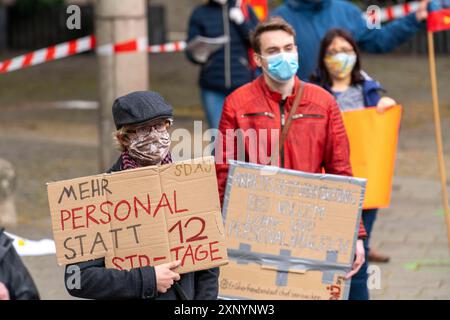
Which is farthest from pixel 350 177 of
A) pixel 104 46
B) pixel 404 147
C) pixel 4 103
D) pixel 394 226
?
pixel 4 103

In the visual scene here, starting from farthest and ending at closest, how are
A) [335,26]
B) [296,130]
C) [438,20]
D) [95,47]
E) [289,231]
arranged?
1. [95,47]
2. [335,26]
3. [438,20]
4. [296,130]
5. [289,231]

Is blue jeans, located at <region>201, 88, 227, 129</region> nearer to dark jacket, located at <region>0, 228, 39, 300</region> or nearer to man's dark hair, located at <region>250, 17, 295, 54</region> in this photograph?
man's dark hair, located at <region>250, 17, 295, 54</region>

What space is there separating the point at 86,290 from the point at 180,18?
84.8ft

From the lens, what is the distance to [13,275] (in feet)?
15.6

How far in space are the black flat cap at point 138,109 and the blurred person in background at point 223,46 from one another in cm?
562

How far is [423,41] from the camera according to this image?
2522 cm

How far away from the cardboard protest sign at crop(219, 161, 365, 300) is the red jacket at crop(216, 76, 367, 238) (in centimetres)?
20

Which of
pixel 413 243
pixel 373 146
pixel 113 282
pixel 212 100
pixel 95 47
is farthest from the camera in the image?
pixel 95 47

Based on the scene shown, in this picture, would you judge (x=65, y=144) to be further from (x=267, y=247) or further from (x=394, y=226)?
(x=267, y=247)

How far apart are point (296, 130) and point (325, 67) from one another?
131 centimetres

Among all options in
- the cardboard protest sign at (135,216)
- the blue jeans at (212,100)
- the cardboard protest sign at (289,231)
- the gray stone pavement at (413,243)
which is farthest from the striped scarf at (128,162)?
the blue jeans at (212,100)

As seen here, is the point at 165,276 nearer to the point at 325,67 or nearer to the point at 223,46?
the point at 325,67

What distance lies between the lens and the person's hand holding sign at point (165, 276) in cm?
434

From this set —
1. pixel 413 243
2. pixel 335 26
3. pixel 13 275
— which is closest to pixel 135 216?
pixel 13 275
